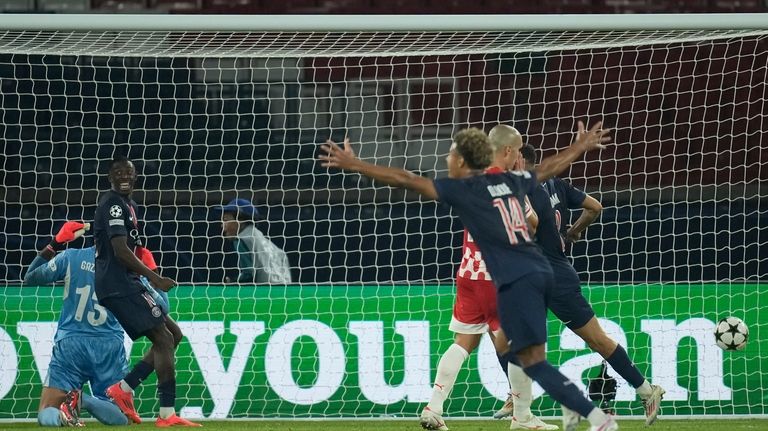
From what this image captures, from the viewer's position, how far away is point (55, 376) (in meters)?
8.61

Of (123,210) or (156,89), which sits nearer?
(123,210)

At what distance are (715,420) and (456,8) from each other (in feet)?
26.8

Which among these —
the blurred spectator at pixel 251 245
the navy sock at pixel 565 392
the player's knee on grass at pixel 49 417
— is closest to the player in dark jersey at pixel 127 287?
the player's knee on grass at pixel 49 417

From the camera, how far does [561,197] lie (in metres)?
8.02

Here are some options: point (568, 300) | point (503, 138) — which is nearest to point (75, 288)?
point (503, 138)

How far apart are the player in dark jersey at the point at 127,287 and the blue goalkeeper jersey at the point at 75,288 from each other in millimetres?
469

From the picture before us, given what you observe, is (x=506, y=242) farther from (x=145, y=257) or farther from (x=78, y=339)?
(x=78, y=339)

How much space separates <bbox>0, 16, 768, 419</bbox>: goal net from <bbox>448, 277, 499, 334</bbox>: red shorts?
1837 millimetres

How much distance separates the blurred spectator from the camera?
10008 millimetres

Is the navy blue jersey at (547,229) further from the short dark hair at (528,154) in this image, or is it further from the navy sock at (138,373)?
the navy sock at (138,373)

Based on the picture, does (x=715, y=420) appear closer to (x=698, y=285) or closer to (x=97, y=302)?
(x=698, y=285)

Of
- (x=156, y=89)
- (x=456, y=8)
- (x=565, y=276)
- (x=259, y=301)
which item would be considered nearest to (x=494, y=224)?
(x=565, y=276)

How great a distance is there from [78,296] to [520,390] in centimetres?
322

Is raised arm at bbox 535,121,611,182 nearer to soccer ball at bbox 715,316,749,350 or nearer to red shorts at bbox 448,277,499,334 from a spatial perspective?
red shorts at bbox 448,277,499,334
